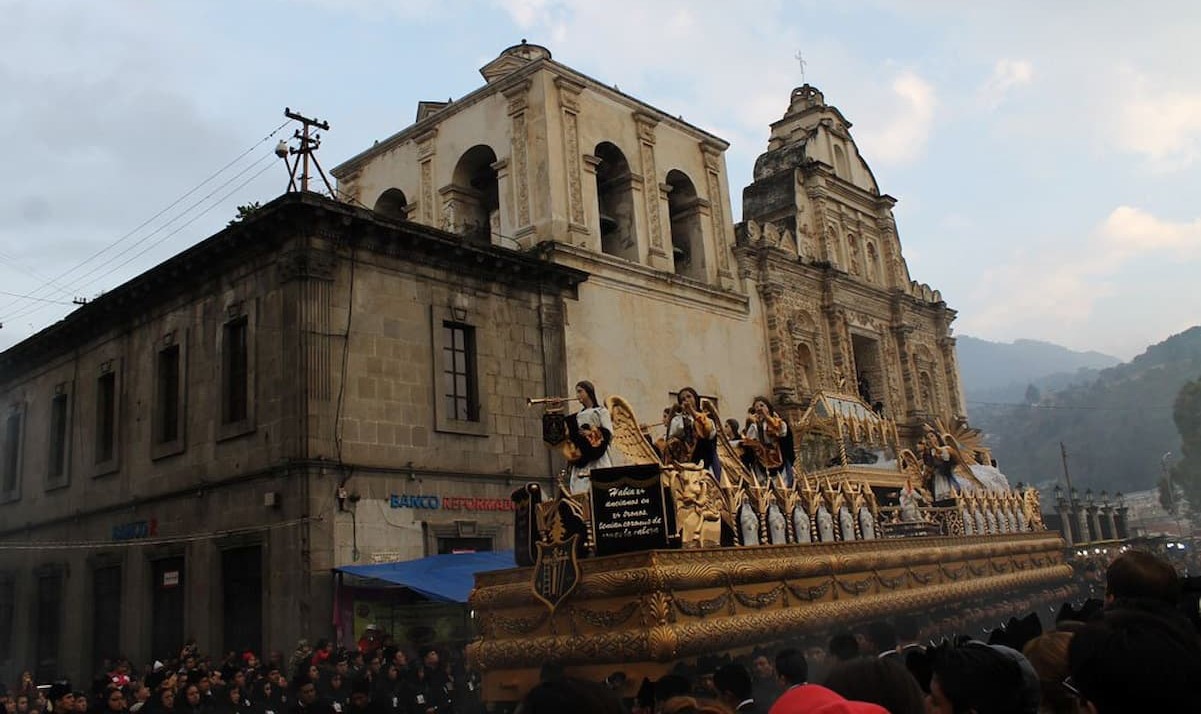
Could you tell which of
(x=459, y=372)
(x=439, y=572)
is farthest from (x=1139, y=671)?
(x=459, y=372)

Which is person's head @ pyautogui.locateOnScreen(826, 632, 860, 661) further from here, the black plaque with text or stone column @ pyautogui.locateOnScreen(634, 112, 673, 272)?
stone column @ pyautogui.locateOnScreen(634, 112, 673, 272)

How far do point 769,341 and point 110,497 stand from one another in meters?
17.8

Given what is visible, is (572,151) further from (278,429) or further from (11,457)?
(11,457)

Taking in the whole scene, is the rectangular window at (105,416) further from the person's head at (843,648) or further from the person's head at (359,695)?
the person's head at (843,648)

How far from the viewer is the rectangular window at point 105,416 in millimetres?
23234

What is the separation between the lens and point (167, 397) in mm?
21781

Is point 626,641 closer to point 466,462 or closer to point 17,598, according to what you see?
point 466,462

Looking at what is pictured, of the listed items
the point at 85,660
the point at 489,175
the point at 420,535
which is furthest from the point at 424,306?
the point at 85,660

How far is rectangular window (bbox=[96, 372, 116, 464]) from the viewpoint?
76.2 ft

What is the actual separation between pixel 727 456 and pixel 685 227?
1691 cm

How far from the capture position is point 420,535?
61.5 ft

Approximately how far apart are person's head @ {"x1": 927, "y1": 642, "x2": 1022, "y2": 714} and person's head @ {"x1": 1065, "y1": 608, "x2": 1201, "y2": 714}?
0.44 metres

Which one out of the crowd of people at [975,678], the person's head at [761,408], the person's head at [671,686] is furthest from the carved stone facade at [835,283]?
Answer: the person's head at [671,686]

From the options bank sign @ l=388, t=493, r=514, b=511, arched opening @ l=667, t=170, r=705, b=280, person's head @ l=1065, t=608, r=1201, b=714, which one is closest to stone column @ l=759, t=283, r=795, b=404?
arched opening @ l=667, t=170, r=705, b=280
